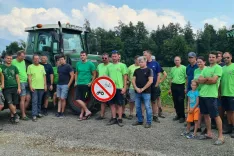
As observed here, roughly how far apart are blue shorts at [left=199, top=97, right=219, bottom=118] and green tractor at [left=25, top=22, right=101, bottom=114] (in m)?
3.32

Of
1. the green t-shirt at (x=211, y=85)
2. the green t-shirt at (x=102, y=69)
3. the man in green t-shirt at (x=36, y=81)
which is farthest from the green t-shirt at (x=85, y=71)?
the green t-shirt at (x=211, y=85)

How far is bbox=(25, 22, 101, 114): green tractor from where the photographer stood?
28.1 ft

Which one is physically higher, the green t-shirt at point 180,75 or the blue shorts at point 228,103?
the green t-shirt at point 180,75

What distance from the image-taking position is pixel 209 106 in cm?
579

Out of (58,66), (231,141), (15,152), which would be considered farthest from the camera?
(58,66)

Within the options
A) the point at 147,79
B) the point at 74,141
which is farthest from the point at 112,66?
the point at 74,141

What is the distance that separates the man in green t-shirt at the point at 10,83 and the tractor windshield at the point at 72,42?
1887 mm

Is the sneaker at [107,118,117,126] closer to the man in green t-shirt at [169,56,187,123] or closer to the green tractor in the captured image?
the green tractor

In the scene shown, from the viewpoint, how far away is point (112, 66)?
7.51 m

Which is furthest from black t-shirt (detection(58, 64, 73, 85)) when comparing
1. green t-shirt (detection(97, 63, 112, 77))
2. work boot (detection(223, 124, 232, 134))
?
work boot (detection(223, 124, 232, 134))

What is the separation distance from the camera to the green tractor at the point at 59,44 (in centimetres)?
857

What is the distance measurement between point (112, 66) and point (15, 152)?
324 cm

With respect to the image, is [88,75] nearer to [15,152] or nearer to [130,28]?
[15,152]

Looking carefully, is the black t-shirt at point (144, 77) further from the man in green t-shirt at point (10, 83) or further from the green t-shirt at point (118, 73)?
the man in green t-shirt at point (10, 83)
